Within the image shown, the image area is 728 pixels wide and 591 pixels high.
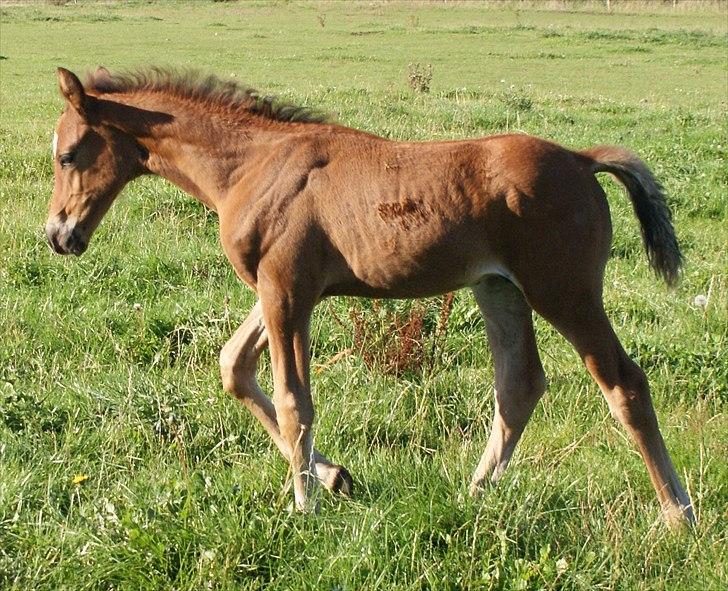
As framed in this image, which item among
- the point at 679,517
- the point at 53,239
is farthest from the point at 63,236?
the point at 679,517

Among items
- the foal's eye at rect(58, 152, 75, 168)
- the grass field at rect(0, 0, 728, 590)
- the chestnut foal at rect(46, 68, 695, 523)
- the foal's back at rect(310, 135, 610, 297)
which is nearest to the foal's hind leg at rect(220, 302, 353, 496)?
the chestnut foal at rect(46, 68, 695, 523)

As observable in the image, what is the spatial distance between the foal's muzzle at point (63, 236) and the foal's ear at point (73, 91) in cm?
52

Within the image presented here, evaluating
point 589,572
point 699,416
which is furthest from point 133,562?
point 699,416

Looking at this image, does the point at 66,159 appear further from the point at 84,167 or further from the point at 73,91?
the point at 73,91

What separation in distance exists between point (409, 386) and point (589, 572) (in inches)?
64.9

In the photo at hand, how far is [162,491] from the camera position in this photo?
3508 millimetres

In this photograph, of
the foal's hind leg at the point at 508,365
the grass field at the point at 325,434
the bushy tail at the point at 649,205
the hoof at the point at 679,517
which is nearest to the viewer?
the grass field at the point at 325,434

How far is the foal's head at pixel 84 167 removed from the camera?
4117mm

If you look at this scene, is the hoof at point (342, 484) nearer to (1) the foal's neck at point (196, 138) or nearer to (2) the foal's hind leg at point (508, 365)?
(2) the foal's hind leg at point (508, 365)

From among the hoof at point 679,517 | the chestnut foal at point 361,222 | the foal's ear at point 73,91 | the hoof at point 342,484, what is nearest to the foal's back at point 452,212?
the chestnut foal at point 361,222

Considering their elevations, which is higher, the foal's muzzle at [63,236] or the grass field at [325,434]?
the foal's muzzle at [63,236]

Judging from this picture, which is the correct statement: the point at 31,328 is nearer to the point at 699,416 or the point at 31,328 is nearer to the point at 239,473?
the point at 239,473

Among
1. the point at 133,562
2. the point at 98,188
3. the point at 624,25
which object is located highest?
the point at 98,188

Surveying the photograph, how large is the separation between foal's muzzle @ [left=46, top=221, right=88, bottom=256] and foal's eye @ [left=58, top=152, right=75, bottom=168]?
0.27 m
